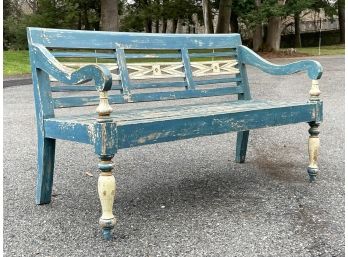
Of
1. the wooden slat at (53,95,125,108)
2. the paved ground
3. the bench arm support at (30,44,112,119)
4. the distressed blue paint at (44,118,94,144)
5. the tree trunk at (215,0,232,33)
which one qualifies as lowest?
the paved ground

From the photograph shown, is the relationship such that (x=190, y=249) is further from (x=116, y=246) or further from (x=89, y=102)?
(x=89, y=102)

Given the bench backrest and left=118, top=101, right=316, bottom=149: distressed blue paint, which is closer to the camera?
left=118, top=101, right=316, bottom=149: distressed blue paint

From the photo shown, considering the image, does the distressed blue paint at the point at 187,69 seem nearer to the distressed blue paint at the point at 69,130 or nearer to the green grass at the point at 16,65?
the distressed blue paint at the point at 69,130

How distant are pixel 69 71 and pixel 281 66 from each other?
6.28 ft

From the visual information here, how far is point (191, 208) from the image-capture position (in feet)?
11.8

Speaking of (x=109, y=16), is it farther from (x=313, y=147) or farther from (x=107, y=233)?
(x=107, y=233)

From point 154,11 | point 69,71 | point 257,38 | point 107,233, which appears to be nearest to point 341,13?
point 257,38

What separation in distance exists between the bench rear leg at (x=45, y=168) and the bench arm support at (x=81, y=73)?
46cm

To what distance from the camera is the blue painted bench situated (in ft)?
9.73

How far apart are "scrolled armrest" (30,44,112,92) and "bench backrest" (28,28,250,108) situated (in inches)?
6.3

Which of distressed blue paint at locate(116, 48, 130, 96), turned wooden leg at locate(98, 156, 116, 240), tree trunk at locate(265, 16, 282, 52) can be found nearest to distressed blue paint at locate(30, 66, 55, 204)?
distressed blue paint at locate(116, 48, 130, 96)

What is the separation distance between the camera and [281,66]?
4.48 meters

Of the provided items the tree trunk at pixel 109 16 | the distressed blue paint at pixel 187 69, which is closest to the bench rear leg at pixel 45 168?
the distressed blue paint at pixel 187 69

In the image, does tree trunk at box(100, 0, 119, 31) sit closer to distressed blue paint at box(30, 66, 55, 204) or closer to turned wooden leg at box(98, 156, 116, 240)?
distressed blue paint at box(30, 66, 55, 204)
